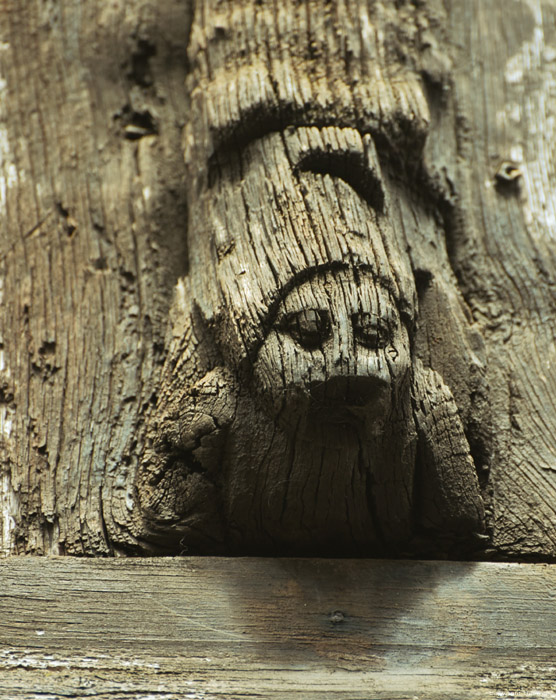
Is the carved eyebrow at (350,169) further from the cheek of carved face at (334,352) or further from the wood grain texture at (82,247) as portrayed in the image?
the wood grain texture at (82,247)

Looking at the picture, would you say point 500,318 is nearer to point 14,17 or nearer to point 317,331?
point 317,331

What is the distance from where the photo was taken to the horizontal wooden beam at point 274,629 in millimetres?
1057

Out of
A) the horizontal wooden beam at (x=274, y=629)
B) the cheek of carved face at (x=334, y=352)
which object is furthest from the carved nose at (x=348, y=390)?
the horizontal wooden beam at (x=274, y=629)

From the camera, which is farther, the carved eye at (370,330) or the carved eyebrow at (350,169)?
the carved eyebrow at (350,169)

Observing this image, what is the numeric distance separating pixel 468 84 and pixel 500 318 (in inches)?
21.4

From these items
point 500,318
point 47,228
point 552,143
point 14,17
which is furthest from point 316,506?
point 14,17

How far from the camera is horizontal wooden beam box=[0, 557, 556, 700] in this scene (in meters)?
1.06

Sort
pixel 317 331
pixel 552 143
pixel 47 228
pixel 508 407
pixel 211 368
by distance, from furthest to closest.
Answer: pixel 552 143
pixel 47 228
pixel 508 407
pixel 211 368
pixel 317 331

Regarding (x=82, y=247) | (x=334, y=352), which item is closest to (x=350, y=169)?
(x=334, y=352)

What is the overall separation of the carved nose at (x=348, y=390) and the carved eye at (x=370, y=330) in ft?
0.17

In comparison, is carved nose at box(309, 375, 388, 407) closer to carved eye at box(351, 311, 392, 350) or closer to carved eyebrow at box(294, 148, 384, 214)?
carved eye at box(351, 311, 392, 350)

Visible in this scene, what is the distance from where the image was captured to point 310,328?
110 centimetres

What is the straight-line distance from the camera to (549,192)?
1.55 metres

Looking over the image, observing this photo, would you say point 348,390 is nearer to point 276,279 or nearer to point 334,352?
point 334,352
